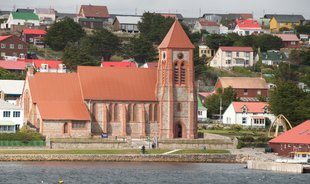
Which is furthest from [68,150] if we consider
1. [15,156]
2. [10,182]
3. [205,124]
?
[205,124]

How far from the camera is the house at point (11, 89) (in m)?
146

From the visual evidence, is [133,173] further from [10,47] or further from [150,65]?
[10,47]

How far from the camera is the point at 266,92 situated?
169 meters

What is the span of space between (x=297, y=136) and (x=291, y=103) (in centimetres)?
2002

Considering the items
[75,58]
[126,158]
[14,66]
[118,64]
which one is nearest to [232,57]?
A: [118,64]

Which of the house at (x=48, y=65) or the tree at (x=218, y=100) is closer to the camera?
the tree at (x=218, y=100)

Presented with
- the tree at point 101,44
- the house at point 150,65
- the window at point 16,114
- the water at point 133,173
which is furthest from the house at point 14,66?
the water at point 133,173

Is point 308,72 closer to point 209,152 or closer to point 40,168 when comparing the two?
point 209,152

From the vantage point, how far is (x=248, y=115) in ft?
495

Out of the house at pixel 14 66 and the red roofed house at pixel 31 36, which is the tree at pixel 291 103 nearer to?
the house at pixel 14 66

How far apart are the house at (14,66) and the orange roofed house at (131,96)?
127 ft

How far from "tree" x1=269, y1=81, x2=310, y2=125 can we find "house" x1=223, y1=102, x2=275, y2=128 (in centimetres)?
885

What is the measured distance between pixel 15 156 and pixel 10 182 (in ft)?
55.3

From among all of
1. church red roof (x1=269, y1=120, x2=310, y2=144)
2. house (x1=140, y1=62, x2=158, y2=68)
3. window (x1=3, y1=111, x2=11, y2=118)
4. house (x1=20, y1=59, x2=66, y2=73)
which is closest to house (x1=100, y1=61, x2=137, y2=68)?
house (x1=140, y1=62, x2=158, y2=68)
